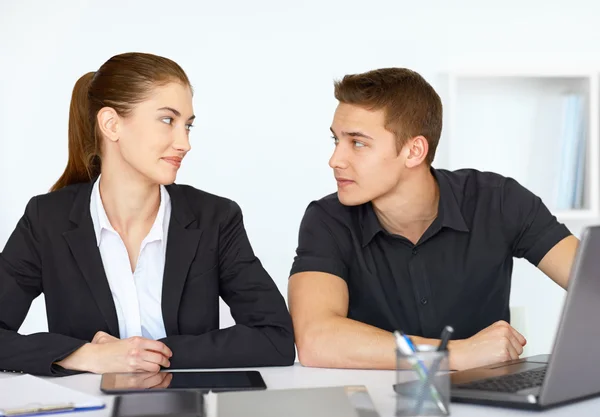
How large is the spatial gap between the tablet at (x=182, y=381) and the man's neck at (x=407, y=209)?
0.76 meters

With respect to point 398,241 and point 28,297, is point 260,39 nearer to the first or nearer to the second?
point 398,241

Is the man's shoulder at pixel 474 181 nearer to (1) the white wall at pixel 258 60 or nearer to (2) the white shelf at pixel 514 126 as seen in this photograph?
(1) the white wall at pixel 258 60

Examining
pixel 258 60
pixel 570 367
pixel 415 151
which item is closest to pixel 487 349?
pixel 570 367

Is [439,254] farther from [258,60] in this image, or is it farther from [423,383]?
[258,60]

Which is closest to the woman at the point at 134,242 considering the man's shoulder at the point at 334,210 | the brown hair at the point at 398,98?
the man's shoulder at the point at 334,210

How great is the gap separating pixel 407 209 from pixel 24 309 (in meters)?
1.03

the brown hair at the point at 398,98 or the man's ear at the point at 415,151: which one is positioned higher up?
the brown hair at the point at 398,98

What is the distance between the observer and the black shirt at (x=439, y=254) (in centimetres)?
226

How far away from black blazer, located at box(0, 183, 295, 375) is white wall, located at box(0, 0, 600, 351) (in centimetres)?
122

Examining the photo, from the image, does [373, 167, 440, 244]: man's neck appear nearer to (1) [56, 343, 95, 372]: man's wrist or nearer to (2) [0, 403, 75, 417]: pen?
(1) [56, 343, 95, 372]: man's wrist

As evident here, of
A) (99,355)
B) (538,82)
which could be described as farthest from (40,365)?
(538,82)

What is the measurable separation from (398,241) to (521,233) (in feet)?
1.11


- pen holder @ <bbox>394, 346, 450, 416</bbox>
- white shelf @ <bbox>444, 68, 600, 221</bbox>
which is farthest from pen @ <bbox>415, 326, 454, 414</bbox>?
A: white shelf @ <bbox>444, 68, 600, 221</bbox>

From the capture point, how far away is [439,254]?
2285mm
